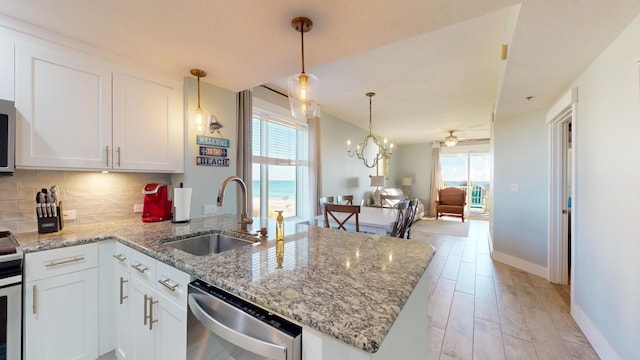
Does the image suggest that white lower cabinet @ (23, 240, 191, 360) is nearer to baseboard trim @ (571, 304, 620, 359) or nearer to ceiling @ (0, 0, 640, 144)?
ceiling @ (0, 0, 640, 144)

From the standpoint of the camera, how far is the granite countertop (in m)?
0.70

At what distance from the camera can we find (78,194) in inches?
79.8

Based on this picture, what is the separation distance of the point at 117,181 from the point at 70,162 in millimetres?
480

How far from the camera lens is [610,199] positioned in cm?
175

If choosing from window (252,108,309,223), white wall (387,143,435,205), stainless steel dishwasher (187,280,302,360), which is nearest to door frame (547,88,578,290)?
window (252,108,309,223)

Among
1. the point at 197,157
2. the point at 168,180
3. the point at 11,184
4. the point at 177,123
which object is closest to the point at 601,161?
the point at 197,157

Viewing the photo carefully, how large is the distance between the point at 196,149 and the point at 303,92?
4.59 feet

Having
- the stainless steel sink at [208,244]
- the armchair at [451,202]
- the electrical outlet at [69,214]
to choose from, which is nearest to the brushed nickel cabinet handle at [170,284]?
the stainless steel sink at [208,244]

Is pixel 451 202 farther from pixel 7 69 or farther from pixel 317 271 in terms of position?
pixel 7 69

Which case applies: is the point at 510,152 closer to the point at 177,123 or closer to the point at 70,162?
the point at 177,123

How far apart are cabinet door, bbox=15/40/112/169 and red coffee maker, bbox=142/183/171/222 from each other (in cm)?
37

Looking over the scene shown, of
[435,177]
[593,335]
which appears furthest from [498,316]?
[435,177]

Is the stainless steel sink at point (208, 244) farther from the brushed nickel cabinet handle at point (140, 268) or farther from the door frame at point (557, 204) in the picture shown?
the door frame at point (557, 204)

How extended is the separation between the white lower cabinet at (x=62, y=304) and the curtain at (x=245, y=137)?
1.43 meters
